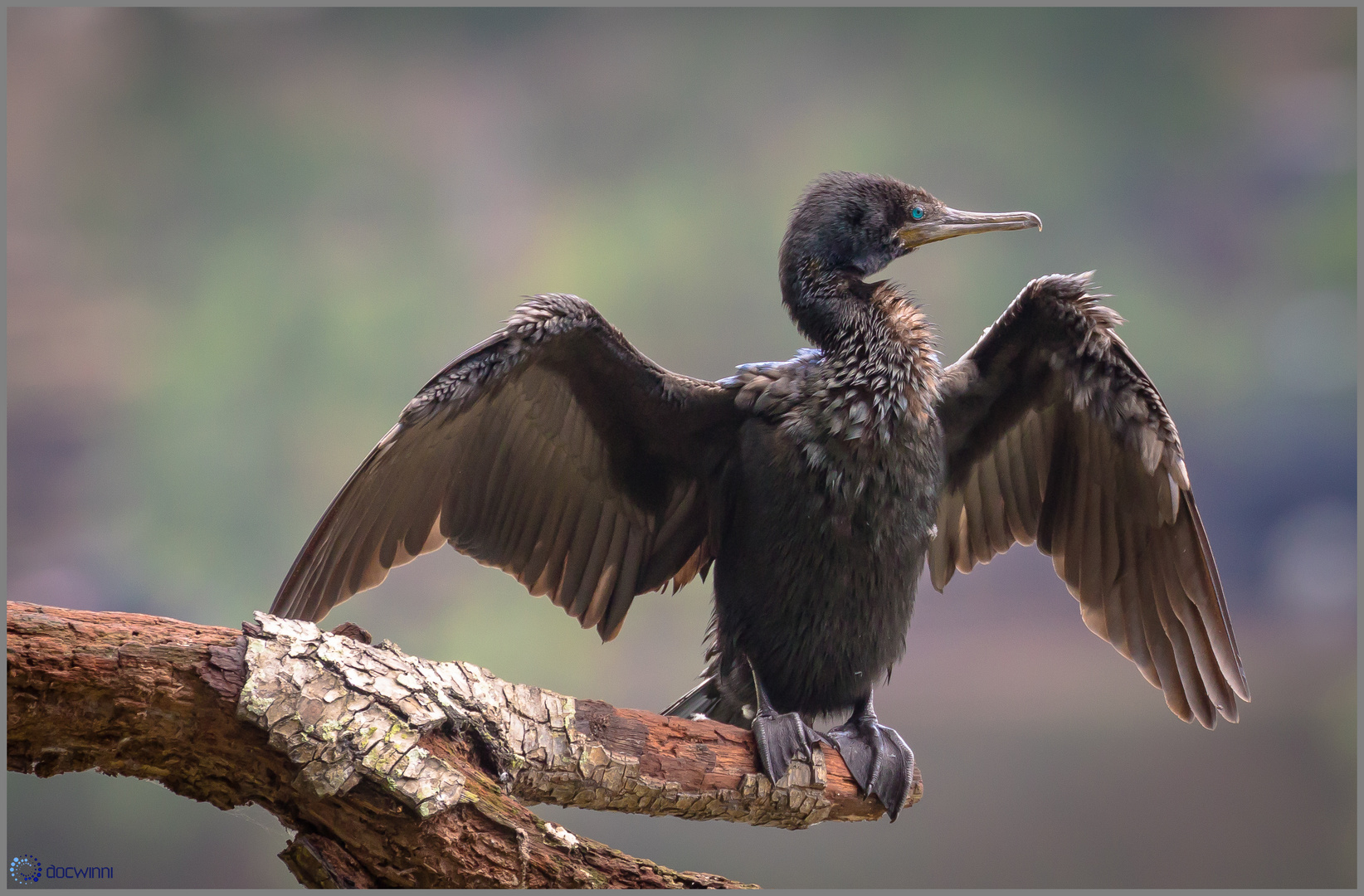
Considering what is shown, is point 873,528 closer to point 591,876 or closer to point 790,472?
point 790,472

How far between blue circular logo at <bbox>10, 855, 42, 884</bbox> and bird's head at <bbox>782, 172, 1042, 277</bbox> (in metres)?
2.57

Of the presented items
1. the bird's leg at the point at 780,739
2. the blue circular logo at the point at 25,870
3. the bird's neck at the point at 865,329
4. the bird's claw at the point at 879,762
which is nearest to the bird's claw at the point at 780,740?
the bird's leg at the point at 780,739

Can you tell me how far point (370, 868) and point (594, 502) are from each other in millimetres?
1312

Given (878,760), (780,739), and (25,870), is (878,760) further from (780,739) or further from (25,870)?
(25,870)

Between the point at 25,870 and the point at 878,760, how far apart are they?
2.21m

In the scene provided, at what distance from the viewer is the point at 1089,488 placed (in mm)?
3127

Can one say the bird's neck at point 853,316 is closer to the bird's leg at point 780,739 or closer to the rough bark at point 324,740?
the bird's leg at point 780,739

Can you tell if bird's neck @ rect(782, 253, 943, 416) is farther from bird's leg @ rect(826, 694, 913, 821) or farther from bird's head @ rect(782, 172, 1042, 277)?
bird's leg @ rect(826, 694, 913, 821)

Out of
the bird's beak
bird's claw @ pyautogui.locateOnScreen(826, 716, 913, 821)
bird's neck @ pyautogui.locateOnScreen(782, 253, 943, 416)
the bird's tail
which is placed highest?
the bird's beak

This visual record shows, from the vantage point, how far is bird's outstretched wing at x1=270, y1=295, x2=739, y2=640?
2.75 metres

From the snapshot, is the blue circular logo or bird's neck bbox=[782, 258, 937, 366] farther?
bird's neck bbox=[782, 258, 937, 366]

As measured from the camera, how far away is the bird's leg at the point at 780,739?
2520 millimetres

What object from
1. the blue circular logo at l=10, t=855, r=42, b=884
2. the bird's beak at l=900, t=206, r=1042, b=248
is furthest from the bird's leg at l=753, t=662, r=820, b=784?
the blue circular logo at l=10, t=855, r=42, b=884

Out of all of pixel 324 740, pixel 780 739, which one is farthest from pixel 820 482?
pixel 324 740
